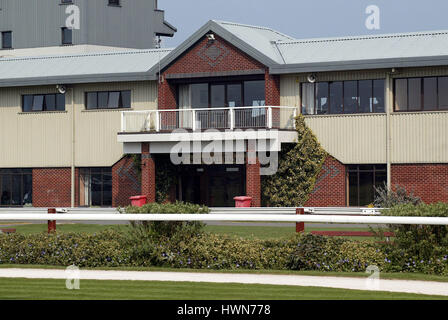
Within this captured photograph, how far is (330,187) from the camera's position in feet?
119

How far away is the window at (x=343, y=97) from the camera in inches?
1404

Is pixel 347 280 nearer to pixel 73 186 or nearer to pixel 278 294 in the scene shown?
pixel 278 294

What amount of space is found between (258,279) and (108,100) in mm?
28412

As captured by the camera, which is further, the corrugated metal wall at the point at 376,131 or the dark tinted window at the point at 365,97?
the dark tinted window at the point at 365,97

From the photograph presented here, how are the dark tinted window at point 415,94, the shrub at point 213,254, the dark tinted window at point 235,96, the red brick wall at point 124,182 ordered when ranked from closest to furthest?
the shrub at point 213,254 → the dark tinted window at point 415,94 → the dark tinted window at point 235,96 → the red brick wall at point 124,182

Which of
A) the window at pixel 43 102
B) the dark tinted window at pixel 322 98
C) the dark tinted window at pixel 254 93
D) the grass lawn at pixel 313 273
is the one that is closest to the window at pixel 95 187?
the window at pixel 43 102

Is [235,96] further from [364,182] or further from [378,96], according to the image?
[364,182]

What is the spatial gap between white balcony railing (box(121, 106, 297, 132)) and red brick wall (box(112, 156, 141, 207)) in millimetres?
2090

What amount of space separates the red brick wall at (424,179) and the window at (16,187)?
60.2 ft

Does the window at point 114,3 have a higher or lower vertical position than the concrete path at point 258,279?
higher

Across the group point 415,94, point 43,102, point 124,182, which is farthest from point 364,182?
point 43,102

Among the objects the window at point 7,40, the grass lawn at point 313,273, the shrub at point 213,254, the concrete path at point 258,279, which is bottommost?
the concrete path at point 258,279

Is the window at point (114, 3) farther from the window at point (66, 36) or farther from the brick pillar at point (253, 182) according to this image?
the brick pillar at point (253, 182)

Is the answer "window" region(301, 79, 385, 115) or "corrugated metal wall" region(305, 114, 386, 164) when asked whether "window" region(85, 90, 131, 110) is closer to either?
"window" region(301, 79, 385, 115)
